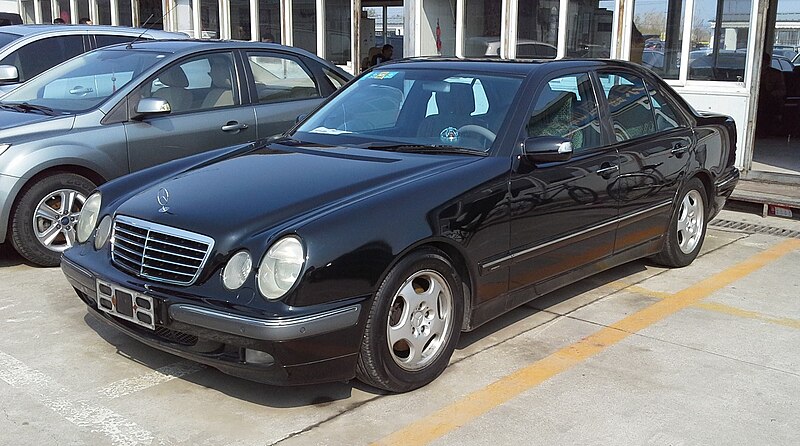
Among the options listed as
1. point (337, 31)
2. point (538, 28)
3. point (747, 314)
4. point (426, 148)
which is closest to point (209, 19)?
point (337, 31)

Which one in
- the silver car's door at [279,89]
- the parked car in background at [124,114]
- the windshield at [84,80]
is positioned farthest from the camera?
the silver car's door at [279,89]

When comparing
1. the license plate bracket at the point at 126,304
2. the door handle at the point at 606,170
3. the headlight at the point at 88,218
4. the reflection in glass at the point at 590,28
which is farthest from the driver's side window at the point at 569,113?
the reflection in glass at the point at 590,28

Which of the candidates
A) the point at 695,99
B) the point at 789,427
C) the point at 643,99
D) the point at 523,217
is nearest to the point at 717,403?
the point at 789,427

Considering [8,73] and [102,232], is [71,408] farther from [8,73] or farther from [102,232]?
[8,73]

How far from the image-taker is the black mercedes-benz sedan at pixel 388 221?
3506 mm

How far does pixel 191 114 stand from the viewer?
6602mm

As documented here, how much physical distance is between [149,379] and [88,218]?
3.31 ft

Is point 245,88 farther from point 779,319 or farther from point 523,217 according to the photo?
point 779,319

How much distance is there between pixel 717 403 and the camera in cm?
387

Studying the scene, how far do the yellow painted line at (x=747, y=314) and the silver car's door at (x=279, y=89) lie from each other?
368 cm

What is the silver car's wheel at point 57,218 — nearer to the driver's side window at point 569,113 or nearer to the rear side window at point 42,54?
the rear side window at point 42,54

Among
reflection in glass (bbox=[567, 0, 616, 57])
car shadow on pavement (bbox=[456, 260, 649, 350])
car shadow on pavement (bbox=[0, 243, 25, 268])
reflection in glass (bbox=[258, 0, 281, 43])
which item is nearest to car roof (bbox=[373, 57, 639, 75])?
car shadow on pavement (bbox=[456, 260, 649, 350])

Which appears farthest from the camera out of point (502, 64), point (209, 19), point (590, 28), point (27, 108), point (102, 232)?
point (209, 19)

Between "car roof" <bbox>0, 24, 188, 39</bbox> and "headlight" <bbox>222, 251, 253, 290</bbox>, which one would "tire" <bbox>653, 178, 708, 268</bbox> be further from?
"car roof" <bbox>0, 24, 188, 39</bbox>
